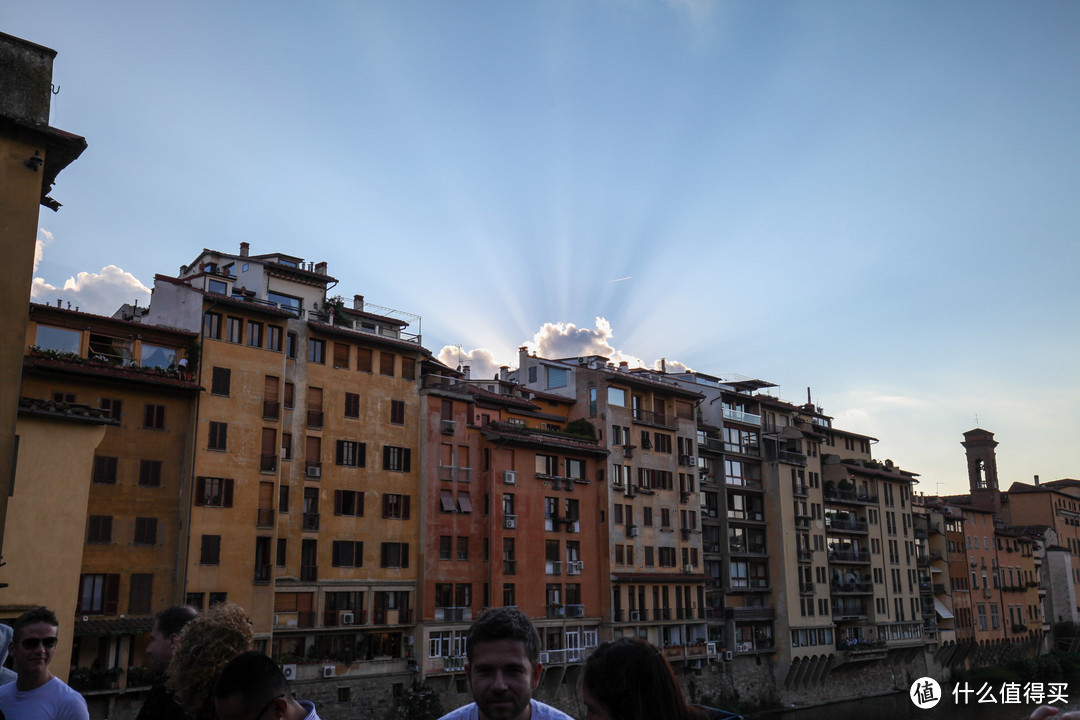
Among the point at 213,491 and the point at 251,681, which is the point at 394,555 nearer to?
the point at 213,491

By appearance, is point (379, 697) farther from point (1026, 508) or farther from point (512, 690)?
point (1026, 508)

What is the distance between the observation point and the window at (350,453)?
149 feet

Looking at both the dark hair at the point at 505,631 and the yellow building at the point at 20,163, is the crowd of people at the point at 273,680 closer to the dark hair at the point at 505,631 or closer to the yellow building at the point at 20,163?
the dark hair at the point at 505,631

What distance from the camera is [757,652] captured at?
208 feet

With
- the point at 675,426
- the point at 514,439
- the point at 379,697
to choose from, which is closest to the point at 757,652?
the point at 675,426

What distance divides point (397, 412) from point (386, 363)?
2.69 meters

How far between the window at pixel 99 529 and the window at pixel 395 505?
1364cm

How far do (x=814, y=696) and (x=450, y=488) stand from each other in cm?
3489

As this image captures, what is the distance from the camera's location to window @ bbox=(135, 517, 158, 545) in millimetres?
37500

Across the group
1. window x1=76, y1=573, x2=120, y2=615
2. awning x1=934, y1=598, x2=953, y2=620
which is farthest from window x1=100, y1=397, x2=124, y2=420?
awning x1=934, y1=598, x2=953, y2=620

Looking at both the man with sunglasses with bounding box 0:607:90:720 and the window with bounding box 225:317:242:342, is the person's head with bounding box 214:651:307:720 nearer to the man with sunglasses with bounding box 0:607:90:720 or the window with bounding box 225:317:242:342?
the man with sunglasses with bounding box 0:607:90:720

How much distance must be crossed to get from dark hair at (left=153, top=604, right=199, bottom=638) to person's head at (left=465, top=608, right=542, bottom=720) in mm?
2537

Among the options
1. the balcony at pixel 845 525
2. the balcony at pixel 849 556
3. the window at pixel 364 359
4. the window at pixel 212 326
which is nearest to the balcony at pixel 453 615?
the window at pixel 364 359

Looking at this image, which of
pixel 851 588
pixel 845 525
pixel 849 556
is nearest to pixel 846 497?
pixel 845 525
